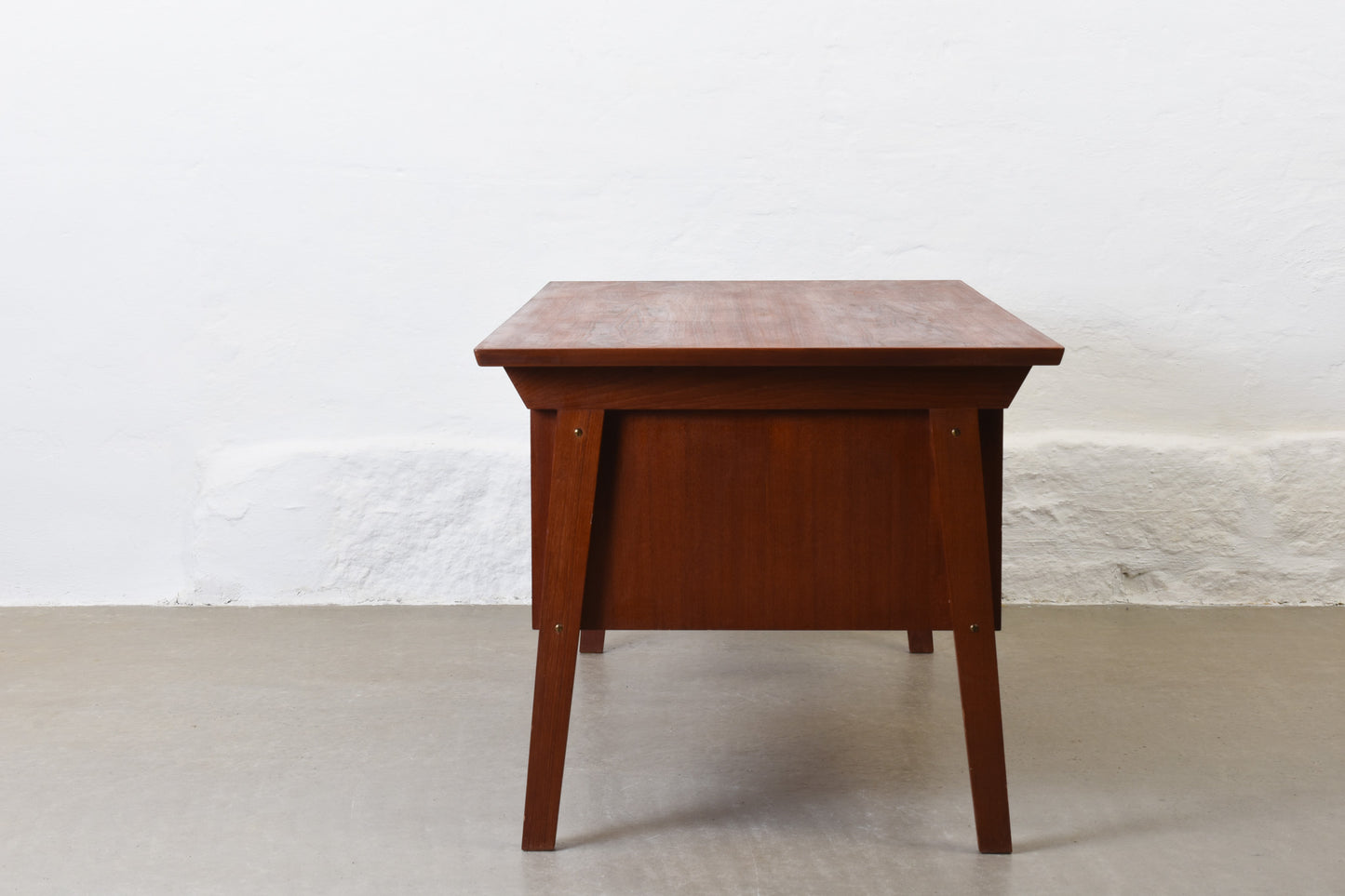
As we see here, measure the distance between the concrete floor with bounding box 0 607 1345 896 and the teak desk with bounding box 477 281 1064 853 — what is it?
0.53 feet

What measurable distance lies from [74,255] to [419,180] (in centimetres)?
82

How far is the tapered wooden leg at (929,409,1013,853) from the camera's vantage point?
1.76m

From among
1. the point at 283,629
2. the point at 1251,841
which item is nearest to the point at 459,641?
the point at 283,629

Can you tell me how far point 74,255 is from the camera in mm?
2980

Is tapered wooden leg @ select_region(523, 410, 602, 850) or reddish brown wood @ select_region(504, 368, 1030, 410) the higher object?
reddish brown wood @ select_region(504, 368, 1030, 410)

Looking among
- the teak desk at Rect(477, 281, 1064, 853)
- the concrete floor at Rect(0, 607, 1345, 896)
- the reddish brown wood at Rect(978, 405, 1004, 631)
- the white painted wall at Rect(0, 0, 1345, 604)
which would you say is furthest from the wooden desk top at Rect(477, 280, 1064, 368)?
the concrete floor at Rect(0, 607, 1345, 896)

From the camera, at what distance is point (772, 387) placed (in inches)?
69.0

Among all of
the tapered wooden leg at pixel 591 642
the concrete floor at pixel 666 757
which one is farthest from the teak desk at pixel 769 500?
the tapered wooden leg at pixel 591 642

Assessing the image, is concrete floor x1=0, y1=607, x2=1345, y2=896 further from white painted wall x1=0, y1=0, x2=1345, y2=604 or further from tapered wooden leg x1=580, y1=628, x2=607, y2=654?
white painted wall x1=0, y1=0, x2=1345, y2=604

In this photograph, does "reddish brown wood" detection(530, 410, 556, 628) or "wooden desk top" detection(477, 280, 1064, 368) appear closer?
"wooden desk top" detection(477, 280, 1064, 368)

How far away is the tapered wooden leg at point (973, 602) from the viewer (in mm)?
1758

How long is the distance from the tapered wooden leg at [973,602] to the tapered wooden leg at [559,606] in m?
0.48

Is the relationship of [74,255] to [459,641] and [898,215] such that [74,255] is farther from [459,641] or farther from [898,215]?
[898,215]

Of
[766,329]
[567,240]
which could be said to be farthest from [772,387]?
[567,240]
